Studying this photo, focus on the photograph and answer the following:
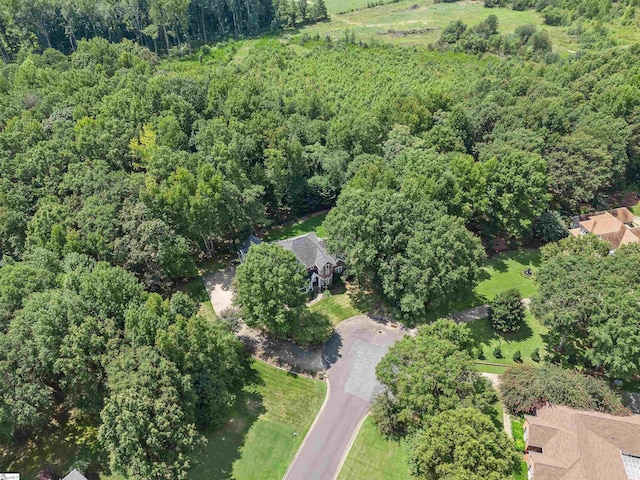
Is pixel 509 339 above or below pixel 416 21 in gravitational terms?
below

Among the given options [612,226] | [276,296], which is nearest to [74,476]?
[276,296]

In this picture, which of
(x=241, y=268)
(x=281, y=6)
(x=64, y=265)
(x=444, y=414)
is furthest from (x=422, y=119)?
(x=281, y=6)

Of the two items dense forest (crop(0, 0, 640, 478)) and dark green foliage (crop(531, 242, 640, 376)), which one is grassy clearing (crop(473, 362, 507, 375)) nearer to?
dark green foliage (crop(531, 242, 640, 376))

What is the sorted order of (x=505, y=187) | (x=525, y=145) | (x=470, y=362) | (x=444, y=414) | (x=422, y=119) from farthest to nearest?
(x=422, y=119) → (x=525, y=145) → (x=505, y=187) → (x=470, y=362) → (x=444, y=414)

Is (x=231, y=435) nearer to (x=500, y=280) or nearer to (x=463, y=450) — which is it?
(x=463, y=450)

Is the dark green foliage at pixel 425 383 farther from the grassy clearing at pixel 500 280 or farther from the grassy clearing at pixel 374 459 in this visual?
the grassy clearing at pixel 500 280

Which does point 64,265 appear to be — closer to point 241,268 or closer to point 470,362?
point 241,268
